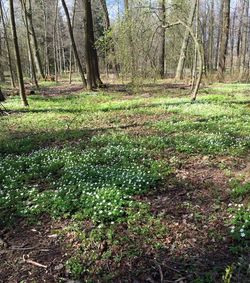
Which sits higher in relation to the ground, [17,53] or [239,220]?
[17,53]

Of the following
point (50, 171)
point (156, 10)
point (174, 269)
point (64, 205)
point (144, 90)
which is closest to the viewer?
point (174, 269)

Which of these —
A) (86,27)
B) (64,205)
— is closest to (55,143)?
(64,205)

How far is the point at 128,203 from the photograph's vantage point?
636 centimetres

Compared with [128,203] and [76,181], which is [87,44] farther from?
[128,203]

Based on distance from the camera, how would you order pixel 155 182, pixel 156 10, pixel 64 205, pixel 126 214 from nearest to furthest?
pixel 126 214, pixel 64 205, pixel 155 182, pixel 156 10

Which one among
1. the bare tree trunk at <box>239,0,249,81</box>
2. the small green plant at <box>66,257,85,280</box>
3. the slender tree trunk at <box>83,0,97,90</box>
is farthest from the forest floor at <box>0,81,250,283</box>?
the bare tree trunk at <box>239,0,249,81</box>

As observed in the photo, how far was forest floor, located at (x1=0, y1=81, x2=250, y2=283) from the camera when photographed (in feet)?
16.5

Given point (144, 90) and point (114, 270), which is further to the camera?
point (144, 90)

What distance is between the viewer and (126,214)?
6137 millimetres

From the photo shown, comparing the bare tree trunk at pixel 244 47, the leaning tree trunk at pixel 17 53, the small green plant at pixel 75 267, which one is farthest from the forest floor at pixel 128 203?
the bare tree trunk at pixel 244 47

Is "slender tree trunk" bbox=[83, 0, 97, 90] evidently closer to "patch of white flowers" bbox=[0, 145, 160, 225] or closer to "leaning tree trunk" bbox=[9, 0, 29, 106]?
"leaning tree trunk" bbox=[9, 0, 29, 106]

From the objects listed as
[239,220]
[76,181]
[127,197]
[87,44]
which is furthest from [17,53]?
[239,220]

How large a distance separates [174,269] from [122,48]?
13694mm

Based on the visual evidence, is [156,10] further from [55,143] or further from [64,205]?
[64,205]
